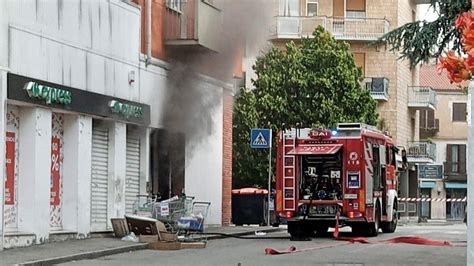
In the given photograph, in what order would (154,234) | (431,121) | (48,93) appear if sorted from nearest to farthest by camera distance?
(48,93), (154,234), (431,121)

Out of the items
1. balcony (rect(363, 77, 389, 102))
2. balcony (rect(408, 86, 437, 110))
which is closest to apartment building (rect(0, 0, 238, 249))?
balcony (rect(363, 77, 389, 102))

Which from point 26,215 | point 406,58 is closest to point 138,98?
point 26,215

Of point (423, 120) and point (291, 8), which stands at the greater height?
point (291, 8)

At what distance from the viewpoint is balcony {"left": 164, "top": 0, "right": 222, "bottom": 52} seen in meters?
24.6

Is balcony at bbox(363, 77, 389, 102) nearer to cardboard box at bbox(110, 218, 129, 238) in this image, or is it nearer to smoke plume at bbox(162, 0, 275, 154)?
smoke plume at bbox(162, 0, 275, 154)

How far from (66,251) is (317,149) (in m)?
8.16

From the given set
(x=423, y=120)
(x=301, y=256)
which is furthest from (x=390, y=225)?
(x=423, y=120)

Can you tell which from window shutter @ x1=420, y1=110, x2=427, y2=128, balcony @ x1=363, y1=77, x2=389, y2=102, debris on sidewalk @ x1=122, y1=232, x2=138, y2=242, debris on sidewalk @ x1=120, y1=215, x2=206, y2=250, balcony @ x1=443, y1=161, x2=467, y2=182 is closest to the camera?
debris on sidewalk @ x1=120, y1=215, x2=206, y2=250

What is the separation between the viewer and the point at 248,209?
1209 inches

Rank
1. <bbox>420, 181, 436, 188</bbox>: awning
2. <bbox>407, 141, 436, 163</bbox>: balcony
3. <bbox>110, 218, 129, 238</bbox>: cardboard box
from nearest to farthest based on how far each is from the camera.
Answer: <bbox>110, 218, 129, 238</bbox>: cardboard box
<bbox>407, 141, 436, 163</bbox>: balcony
<bbox>420, 181, 436, 188</bbox>: awning

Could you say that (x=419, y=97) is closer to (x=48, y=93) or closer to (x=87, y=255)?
(x=48, y=93)

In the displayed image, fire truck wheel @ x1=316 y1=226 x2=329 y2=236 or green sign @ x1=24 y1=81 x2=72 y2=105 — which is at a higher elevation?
green sign @ x1=24 y1=81 x2=72 y2=105

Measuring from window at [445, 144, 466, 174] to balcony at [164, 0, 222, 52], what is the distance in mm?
42474

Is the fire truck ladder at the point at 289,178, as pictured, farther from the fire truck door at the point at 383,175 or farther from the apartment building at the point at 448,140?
the apartment building at the point at 448,140
